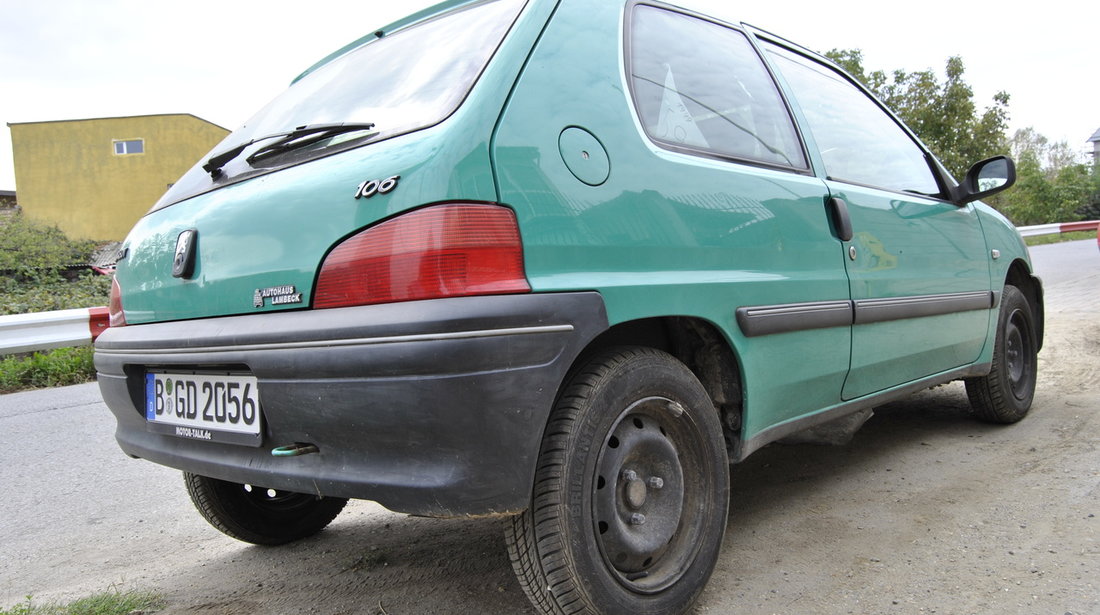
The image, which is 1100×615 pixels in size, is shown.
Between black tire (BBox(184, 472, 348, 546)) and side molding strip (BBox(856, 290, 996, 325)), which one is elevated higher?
side molding strip (BBox(856, 290, 996, 325))

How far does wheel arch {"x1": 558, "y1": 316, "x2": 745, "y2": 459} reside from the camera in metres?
2.09

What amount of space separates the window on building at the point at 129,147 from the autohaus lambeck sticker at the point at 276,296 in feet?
122

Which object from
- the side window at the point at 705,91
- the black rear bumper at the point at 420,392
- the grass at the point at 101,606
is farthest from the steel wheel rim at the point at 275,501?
the side window at the point at 705,91

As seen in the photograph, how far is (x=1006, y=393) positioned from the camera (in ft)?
12.3

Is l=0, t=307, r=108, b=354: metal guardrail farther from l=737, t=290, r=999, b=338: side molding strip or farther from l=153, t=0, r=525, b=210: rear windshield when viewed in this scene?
l=737, t=290, r=999, b=338: side molding strip

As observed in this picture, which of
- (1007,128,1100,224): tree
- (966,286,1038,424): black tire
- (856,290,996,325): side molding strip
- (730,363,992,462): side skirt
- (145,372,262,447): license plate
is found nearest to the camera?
(145,372,262,447): license plate

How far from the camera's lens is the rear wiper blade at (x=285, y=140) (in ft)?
6.05

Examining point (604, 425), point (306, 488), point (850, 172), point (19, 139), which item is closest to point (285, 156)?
point (306, 488)

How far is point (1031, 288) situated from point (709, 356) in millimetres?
2983

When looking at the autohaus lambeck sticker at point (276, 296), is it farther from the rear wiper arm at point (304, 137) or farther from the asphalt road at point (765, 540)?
the asphalt road at point (765, 540)

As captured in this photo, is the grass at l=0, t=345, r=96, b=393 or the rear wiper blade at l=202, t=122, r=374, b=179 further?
the grass at l=0, t=345, r=96, b=393

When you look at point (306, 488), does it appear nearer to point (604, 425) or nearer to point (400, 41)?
point (604, 425)

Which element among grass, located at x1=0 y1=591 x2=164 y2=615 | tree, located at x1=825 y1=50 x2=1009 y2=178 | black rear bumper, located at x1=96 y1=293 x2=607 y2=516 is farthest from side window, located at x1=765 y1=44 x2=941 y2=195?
tree, located at x1=825 y1=50 x2=1009 y2=178

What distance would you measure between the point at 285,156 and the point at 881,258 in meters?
2.07
